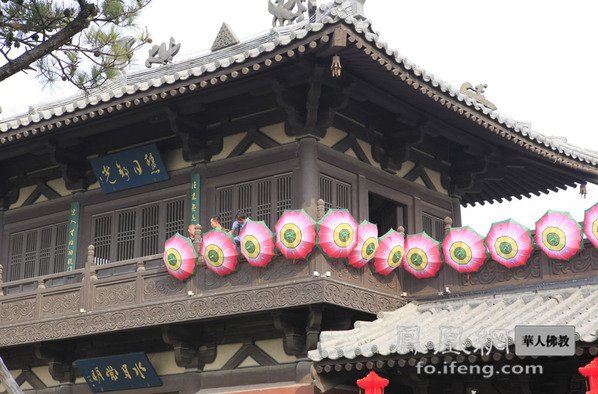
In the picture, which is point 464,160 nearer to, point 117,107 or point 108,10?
point 117,107

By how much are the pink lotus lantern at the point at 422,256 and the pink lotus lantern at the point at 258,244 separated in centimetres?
231

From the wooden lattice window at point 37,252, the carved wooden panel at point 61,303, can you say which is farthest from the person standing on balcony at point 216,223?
the wooden lattice window at point 37,252

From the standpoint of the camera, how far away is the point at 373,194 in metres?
16.5

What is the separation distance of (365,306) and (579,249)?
3.13 meters

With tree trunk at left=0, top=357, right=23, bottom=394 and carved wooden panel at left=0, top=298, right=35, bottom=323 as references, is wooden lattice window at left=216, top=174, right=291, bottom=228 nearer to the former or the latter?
carved wooden panel at left=0, top=298, right=35, bottom=323

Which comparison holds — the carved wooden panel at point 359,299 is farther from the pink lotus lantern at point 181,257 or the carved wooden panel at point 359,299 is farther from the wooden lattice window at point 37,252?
the wooden lattice window at point 37,252

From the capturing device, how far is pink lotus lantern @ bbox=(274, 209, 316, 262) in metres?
13.6

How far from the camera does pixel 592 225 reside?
13.5 meters

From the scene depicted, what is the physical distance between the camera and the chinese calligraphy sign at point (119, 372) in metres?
15.6

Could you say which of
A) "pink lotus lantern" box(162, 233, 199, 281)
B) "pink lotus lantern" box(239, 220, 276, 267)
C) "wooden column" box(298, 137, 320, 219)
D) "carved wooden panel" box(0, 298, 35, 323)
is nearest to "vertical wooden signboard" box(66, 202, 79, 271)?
"carved wooden panel" box(0, 298, 35, 323)

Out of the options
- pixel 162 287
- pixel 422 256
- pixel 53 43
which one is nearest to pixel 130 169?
pixel 162 287

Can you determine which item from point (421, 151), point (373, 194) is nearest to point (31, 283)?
point (373, 194)

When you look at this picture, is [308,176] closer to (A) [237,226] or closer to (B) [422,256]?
(A) [237,226]

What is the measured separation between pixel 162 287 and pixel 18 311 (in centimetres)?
306
